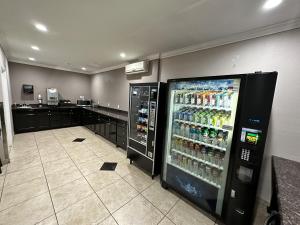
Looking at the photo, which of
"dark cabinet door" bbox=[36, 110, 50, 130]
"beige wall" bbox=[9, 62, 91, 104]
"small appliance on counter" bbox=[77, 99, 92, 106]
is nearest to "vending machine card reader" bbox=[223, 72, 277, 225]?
"dark cabinet door" bbox=[36, 110, 50, 130]

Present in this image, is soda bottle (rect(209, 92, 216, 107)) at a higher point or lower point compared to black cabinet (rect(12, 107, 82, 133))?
higher

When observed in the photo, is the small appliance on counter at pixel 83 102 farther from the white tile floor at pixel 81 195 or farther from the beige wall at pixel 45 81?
the white tile floor at pixel 81 195

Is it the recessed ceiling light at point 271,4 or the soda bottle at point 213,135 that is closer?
the recessed ceiling light at point 271,4

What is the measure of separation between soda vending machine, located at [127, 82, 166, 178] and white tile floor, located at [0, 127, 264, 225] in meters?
0.31

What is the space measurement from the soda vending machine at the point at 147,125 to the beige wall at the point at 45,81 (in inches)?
178

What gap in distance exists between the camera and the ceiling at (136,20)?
1.56 metres

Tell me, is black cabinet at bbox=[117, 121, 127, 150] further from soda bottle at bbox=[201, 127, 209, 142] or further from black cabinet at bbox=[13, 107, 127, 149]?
soda bottle at bbox=[201, 127, 209, 142]

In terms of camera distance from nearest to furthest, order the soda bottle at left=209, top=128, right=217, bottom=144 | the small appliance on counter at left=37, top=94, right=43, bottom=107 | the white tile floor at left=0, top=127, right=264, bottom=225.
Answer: the white tile floor at left=0, top=127, right=264, bottom=225 → the soda bottle at left=209, top=128, right=217, bottom=144 → the small appliance on counter at left=37, top=94, right=43, bottom=107

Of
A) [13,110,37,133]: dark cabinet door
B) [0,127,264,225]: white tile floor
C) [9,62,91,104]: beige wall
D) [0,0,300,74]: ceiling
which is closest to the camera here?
[0,0,300,74]: ceiling

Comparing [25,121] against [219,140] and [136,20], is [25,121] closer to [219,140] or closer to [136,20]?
[136,20]

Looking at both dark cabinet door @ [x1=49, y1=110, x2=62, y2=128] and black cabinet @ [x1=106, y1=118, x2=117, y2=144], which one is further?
dark cabinet door @ [x1=49, y1=110, x2=62, y2=128]

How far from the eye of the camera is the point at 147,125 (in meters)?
2.61

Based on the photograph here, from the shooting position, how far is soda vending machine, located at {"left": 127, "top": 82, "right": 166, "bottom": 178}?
2.41 meters

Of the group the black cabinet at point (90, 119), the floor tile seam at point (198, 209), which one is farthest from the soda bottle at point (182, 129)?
the black cabinet at point (90, 119)
